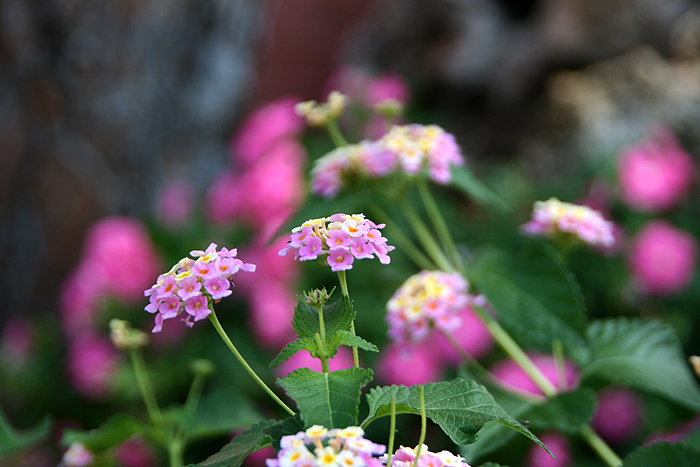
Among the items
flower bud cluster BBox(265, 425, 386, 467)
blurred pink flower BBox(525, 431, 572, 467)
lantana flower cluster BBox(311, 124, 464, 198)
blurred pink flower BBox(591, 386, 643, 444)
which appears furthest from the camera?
blurred pink flower BBox(591, 386, 643, 444)

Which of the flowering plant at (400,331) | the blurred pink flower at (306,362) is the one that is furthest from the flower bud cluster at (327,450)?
the blurred pink flower at (306,362)

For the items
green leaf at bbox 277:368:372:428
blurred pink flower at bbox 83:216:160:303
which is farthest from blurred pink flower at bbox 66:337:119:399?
green leaf at bbox 277:368:372:428

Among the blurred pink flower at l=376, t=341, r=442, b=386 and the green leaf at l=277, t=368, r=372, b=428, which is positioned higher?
the green leaf at l=277, t=368, r=372, b=428

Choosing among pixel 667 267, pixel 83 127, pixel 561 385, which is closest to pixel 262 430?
pixel 561 385

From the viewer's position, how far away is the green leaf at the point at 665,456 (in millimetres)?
421

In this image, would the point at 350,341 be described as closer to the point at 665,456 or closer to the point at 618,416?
the point at 665,456

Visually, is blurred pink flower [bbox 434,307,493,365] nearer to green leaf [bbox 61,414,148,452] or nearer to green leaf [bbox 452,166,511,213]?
green leaf [bbox 452,166,511,213]

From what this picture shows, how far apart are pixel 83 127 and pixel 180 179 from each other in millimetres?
319

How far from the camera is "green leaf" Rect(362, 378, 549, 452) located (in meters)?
0.40

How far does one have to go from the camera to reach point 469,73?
185cm

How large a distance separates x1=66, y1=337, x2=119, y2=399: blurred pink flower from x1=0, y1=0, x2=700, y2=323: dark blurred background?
2.00 feet

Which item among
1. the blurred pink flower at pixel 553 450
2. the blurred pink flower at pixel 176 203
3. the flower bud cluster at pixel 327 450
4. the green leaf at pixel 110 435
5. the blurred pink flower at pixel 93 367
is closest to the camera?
the flower bud cluster at pixel 327 450

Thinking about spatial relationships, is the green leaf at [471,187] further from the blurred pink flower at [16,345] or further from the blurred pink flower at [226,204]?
the blurred pink flower at [16,345]

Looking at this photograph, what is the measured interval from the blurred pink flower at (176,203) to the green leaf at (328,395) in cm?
118
